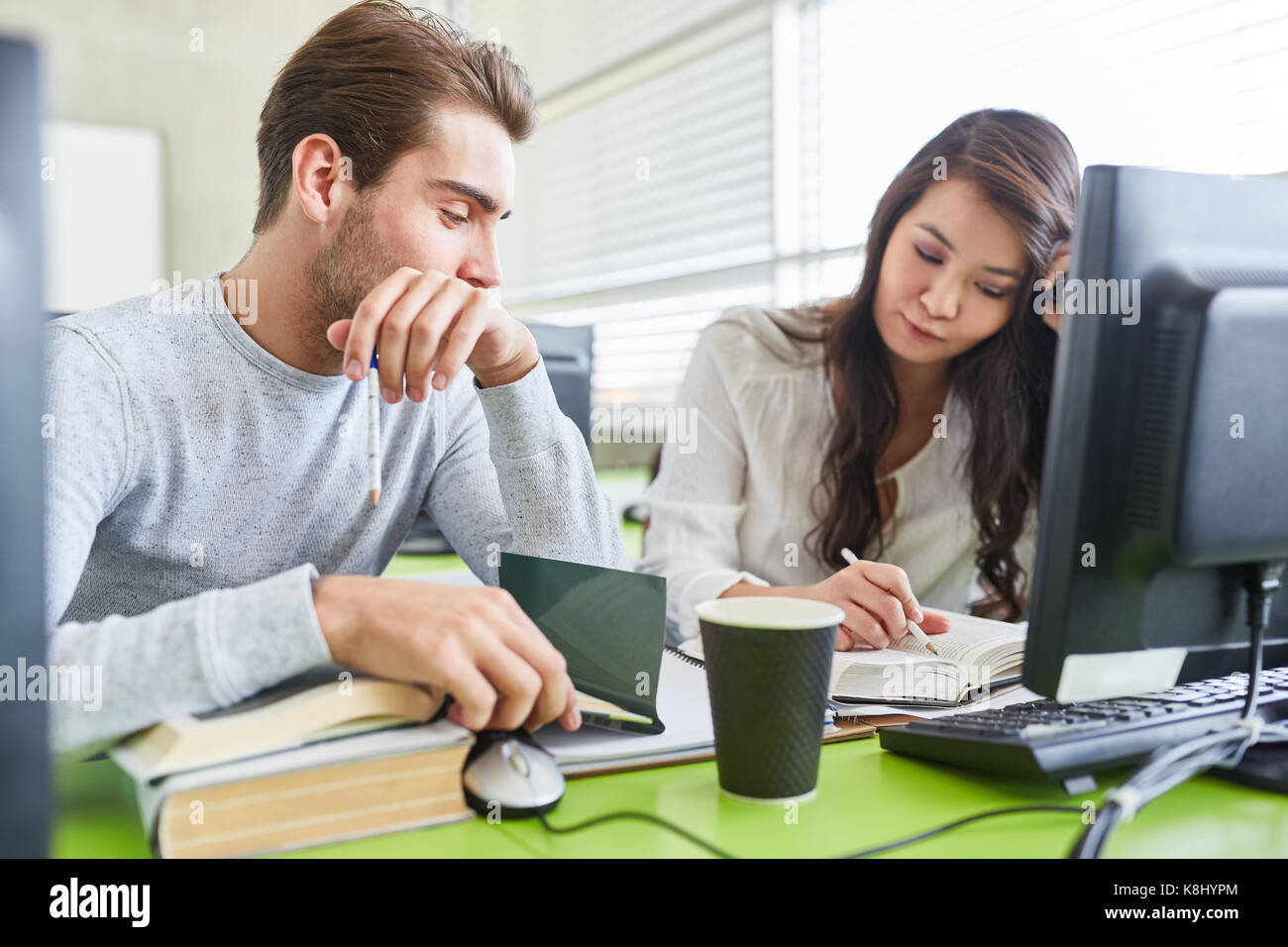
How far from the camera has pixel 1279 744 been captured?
0.71 m

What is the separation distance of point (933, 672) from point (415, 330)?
1.77 ft

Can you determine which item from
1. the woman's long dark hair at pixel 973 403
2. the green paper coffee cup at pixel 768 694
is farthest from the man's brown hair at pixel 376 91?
the green paper coffee cup at pixel 768 694

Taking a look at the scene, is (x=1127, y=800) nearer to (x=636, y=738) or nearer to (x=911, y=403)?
(x=636, y=738)

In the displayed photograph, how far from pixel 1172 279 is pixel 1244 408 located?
0.30 feet

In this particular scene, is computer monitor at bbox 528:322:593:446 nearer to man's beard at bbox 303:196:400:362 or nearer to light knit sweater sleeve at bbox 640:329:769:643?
light knit sweater sleeve at bbox 640:329:769:643

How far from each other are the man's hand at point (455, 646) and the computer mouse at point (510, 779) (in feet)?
0.05

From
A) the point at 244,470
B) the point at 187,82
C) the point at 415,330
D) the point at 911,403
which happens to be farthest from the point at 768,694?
the point at 187,82

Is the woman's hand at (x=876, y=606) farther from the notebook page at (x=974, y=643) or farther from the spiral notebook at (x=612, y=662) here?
the spiral notebook at (x=612, y=662)

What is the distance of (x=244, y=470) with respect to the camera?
3.42 ft

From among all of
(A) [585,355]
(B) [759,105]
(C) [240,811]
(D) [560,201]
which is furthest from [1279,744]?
(D) [560,201]

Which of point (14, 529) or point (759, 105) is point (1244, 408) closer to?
point (14, 529)

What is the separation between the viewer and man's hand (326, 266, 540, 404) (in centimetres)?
Result: 84

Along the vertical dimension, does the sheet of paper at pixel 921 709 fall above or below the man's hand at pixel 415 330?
below

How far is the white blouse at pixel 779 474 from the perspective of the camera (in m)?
1.44
